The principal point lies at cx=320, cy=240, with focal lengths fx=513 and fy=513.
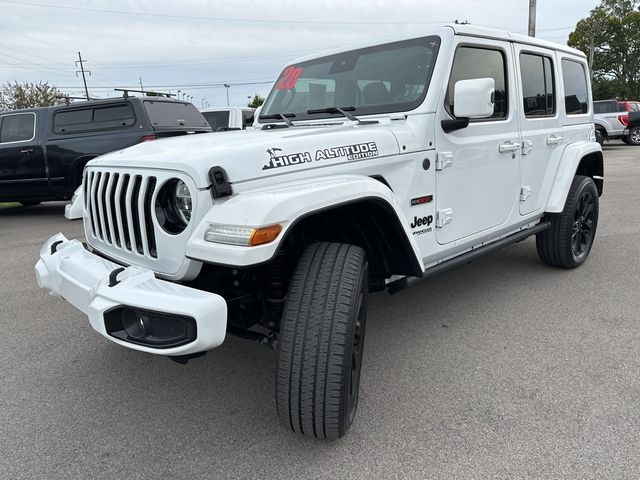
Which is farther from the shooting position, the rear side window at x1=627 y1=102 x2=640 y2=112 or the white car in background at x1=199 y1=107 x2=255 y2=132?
the rear side window at x1=627 y1=102 x2=640 y2=112

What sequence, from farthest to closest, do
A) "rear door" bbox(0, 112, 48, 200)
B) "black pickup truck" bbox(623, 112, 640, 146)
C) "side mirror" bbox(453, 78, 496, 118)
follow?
"black pickup truck" bbox(623, 112, 640, 146) → "rear door" bbox(0, 112, 48, 200) → "side mirror" bbox(453, 78, 496, 118)

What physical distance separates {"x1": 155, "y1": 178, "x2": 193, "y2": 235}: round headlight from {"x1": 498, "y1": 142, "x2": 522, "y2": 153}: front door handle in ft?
7.48

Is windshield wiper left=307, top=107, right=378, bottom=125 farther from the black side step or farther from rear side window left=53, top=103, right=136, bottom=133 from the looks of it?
rear side window left=53, top=103, right=136, bottom=133

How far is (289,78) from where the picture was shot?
3.94 metres

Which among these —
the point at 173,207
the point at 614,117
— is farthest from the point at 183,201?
the point at 614,117

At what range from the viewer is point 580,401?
2551 millimetres

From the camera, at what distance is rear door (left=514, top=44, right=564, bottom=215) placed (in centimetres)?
385

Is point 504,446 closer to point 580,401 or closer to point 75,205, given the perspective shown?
point 580,401

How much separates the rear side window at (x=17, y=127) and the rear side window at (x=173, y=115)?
2115 mm

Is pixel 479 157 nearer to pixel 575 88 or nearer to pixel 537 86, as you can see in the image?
pixel 537 86

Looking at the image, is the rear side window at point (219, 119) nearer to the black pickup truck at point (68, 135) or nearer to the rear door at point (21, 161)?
the black pickup truck at point (68, 135)

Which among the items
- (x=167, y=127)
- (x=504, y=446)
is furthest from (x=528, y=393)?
(x=167, y=127)

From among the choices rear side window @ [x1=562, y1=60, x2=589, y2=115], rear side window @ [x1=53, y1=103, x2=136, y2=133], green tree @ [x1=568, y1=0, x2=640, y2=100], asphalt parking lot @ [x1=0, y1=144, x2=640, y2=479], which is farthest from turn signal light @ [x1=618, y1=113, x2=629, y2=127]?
green tree @ [x1=568, y1=0, x2=640, y2=100]

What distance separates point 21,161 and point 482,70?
7770 millimetres
